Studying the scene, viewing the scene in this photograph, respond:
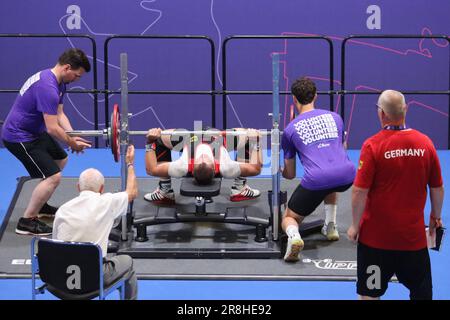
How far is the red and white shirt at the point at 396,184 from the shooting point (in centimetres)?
420

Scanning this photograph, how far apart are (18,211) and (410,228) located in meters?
3.70

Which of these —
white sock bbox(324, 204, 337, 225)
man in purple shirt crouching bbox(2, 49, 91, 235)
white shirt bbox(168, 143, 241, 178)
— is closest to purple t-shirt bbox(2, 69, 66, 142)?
man in purple shirt crouching bbox(2, 49, 91, 235)

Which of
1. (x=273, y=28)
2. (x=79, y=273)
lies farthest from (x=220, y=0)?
(x=79, y=273)

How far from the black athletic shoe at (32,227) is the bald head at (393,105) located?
310 cm

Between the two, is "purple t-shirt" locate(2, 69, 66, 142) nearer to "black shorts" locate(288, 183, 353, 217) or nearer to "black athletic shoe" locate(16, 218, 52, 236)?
"black athletic shoe" locate(16, 218, 52, 236)

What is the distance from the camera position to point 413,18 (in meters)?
9.24

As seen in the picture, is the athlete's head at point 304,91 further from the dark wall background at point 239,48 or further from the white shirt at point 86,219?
the dark wall background at point 239,48

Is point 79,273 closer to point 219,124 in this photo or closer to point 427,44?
point 219,124

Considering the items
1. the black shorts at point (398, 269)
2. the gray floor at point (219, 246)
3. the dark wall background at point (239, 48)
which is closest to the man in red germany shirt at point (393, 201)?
the black shorts at point (398, 269)

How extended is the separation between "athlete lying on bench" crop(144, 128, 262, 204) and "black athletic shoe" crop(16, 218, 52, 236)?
877mm

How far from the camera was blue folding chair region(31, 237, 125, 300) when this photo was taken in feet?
14.4

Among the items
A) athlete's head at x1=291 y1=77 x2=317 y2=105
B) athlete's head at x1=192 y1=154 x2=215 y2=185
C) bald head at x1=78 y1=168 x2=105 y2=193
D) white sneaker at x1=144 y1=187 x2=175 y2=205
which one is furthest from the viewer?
white sneaker at x1=144 y1=187 x2=175 y2=205

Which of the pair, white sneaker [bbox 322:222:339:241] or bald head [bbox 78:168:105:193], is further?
white sneaker [bbox 322:222:339:241]

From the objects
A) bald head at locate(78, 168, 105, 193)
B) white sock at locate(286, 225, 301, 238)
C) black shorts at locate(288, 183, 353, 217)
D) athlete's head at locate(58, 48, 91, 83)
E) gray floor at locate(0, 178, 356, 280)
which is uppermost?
athlete's head at locate(58, 48, 91, 83)
